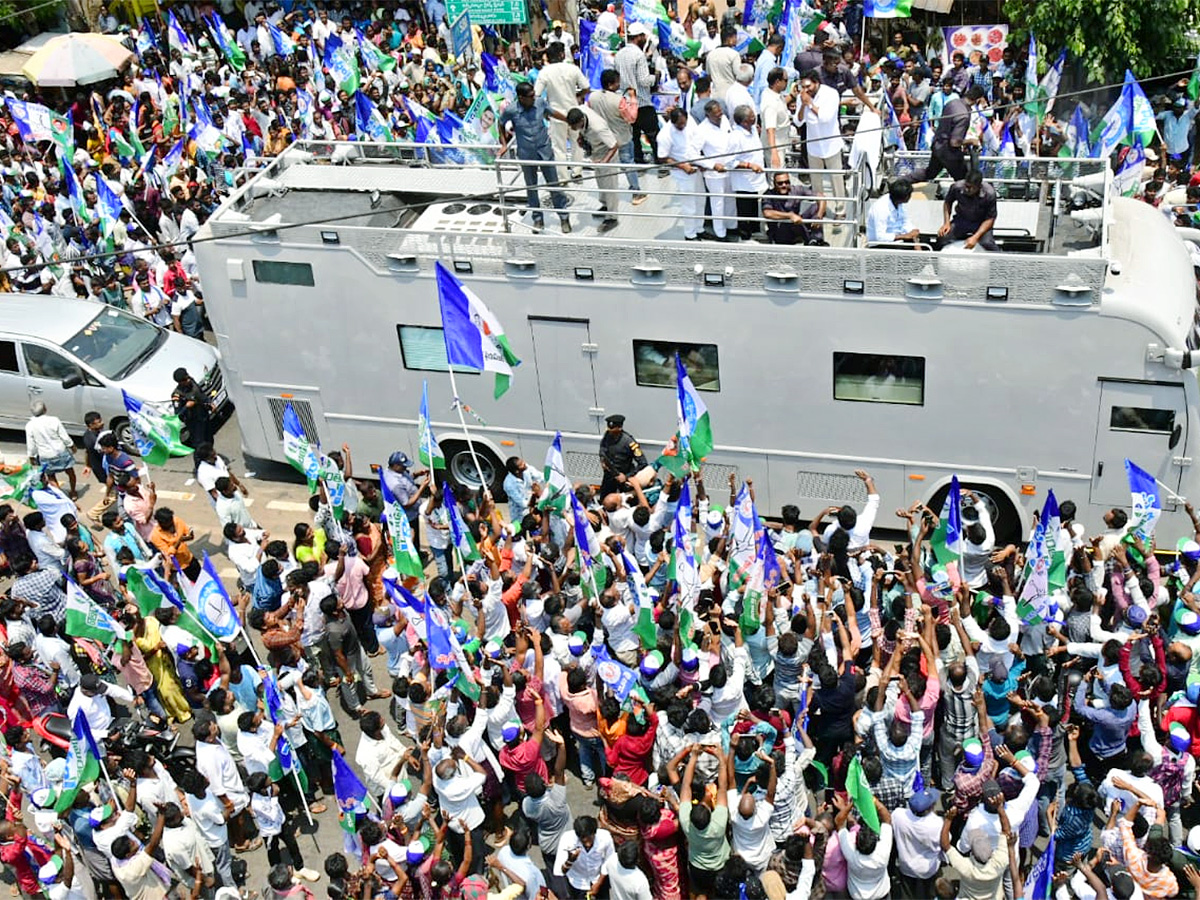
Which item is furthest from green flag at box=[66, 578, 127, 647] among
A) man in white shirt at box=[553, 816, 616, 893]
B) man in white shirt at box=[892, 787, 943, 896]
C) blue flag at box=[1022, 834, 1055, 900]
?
blue flag at box=[1022, 834, 1055, 900]

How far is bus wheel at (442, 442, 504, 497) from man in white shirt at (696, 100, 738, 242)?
3.20 m

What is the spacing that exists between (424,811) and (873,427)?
17.7ft

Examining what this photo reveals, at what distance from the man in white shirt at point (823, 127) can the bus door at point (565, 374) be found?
102 inches

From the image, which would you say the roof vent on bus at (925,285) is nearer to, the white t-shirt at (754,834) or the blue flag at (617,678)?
the blue flag at (617,678)

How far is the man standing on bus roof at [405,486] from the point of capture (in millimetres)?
12328

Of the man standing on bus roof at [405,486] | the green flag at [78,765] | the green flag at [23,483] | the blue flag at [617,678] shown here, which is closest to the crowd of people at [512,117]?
the green flag at [23,483]

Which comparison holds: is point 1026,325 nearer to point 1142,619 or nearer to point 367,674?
point 1142,619

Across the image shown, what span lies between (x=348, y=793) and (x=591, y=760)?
209cm

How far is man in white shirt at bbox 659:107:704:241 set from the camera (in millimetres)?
12422

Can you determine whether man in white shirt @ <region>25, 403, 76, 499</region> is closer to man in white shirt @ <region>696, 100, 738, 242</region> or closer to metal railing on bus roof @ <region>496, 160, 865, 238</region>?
metal railing on bus roof @ <region>496, 160, 865, 238</region>

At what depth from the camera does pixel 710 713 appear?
9188mm

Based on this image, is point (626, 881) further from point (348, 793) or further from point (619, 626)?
point (619, 626)

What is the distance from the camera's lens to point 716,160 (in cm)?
1256

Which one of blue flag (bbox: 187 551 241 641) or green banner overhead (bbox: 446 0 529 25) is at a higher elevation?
green banner overhead (bbox: 446 0 529 25)
